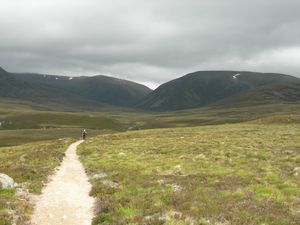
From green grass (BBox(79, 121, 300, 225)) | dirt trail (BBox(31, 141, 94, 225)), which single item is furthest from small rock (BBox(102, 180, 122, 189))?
dirt trail (BBox(31, 141, 94, 225))

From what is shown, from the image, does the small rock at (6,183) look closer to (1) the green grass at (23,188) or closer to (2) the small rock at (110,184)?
(1) the green grass at (23,188)

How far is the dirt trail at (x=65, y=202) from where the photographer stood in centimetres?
1923

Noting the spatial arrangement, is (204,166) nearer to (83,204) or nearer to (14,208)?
(83,204)

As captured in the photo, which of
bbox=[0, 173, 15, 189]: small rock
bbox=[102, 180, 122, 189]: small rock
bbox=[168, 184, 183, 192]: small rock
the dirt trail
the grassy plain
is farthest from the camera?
bbox=[102, 180, 122, 189]: small rock

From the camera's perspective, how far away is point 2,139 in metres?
127

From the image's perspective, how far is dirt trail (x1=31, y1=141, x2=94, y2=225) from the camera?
19.2 meters

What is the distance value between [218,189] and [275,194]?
130 inches

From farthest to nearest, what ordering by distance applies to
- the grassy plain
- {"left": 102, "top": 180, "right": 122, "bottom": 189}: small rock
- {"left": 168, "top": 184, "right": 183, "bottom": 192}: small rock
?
{"left": 102, "top": 180, "right": 122, "bottom": 189}: small rock, {"left": 168, "top": 184, "right": 183, "bottom": 192}: small rock, the grassy plain

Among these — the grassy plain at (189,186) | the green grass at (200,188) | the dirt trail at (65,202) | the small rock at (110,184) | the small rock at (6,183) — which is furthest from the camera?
the small rock at (110,184)

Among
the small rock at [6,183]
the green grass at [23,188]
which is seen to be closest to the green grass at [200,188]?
the green grass at [23,188]

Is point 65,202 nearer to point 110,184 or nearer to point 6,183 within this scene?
point 6,183

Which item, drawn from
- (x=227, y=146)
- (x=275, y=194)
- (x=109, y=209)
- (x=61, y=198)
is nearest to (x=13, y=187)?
(x=61, y=198)

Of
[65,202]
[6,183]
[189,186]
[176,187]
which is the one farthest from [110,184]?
[6,183]

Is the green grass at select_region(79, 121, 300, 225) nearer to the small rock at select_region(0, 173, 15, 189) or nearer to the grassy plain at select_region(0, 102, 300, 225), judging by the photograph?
the grassy plain at select_region(0, 102, 300, 225)
